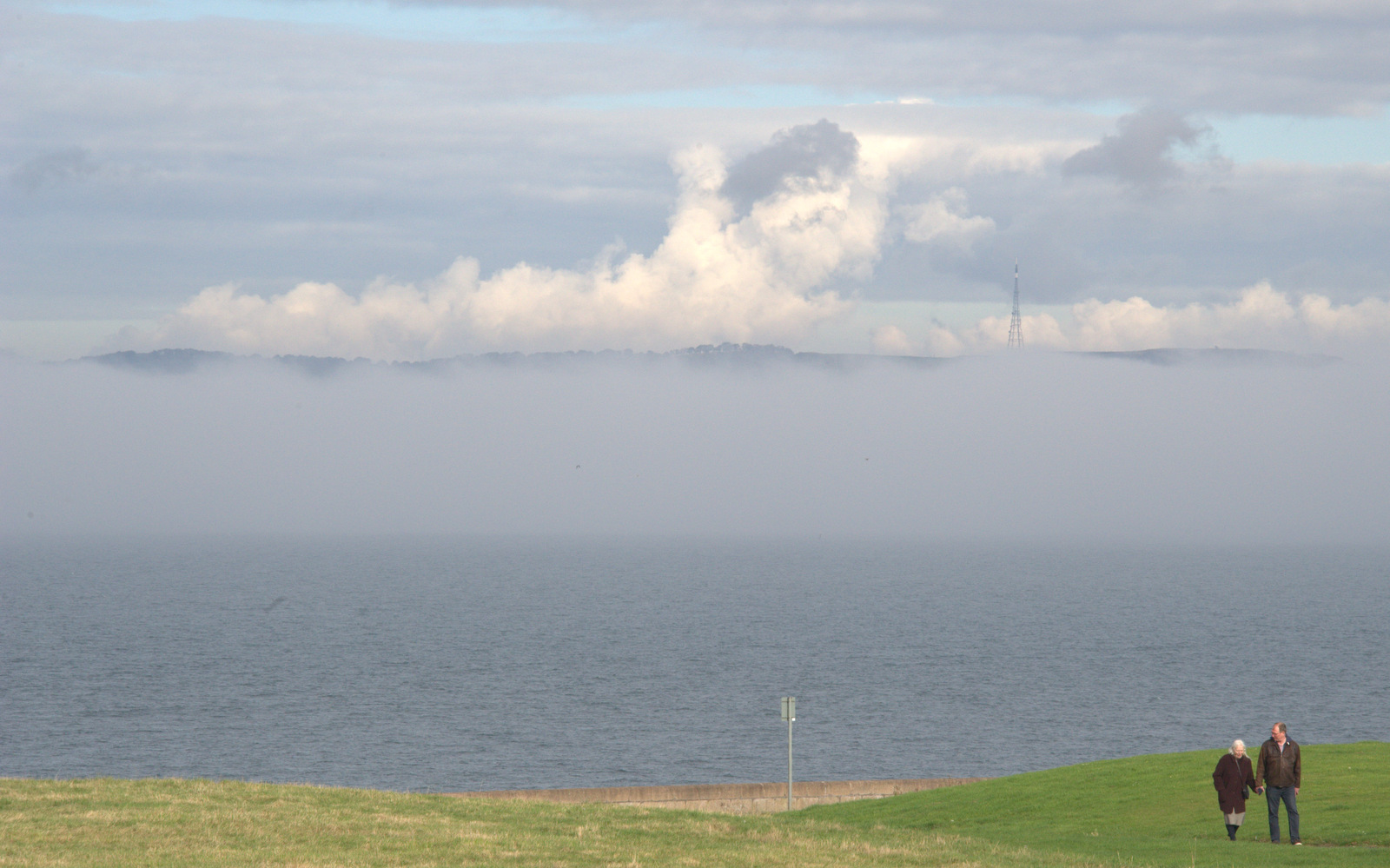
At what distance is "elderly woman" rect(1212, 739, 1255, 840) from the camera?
23.9m

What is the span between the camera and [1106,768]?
112 feet

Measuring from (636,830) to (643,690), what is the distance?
69.9 metres

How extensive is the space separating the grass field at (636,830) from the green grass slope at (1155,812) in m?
0.07

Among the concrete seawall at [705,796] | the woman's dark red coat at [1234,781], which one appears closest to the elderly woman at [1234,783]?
the woman's dark red coat at [1234,781]

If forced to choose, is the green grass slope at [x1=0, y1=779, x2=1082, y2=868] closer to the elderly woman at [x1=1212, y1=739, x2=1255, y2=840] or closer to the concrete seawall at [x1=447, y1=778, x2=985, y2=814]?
the elderly woman at [x1=1212, y1=739, x2=1255, y2=840]

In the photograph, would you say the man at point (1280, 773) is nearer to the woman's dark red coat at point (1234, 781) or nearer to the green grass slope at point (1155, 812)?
the woman's dark red coat at point (1234, 781)

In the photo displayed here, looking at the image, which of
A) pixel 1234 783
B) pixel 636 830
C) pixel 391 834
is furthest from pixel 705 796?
pixel 391 834

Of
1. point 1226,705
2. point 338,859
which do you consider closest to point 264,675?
point 1226,705

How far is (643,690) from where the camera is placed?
92062mm

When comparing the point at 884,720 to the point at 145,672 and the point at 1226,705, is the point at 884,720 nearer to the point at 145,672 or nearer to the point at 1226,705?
the point at 1226,705

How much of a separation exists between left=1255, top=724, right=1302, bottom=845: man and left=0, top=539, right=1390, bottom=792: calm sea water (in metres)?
41.6

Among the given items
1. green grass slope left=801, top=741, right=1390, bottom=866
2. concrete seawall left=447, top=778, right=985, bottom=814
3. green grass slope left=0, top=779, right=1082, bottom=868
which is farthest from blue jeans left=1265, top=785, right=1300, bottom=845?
concrete seawall left=447, top=778, right=985, bottom=814

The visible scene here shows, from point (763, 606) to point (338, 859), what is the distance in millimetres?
154063

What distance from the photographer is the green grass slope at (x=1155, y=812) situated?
75.2 feet
